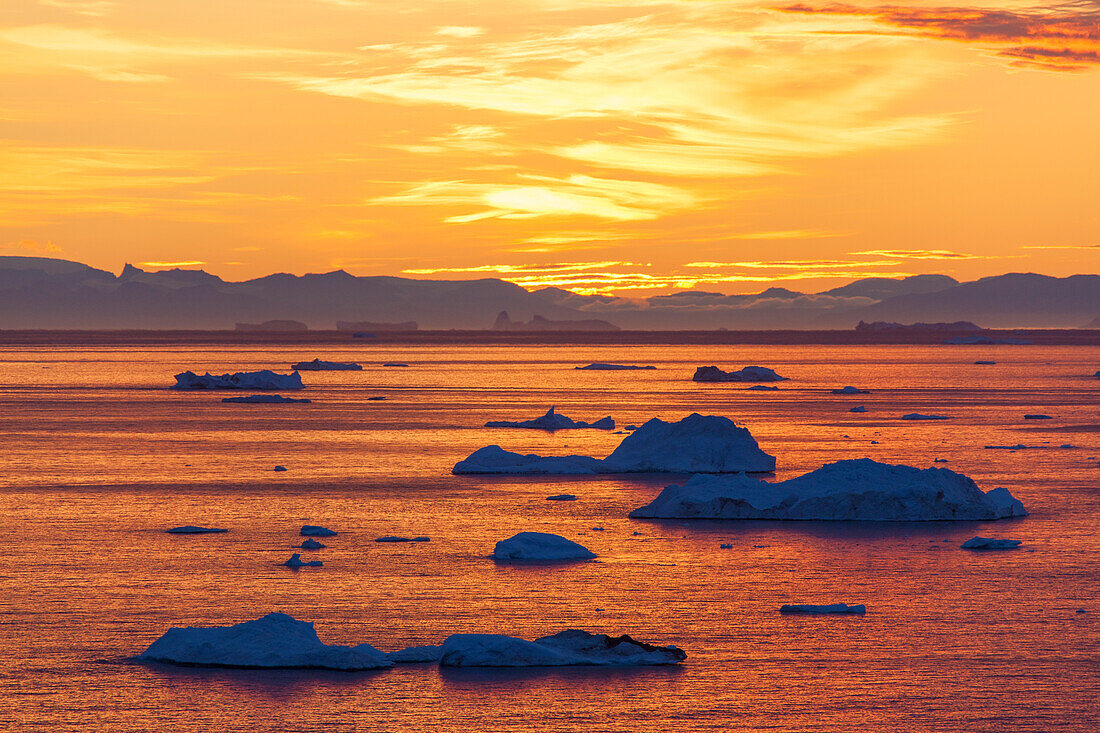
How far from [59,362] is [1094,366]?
105 meters

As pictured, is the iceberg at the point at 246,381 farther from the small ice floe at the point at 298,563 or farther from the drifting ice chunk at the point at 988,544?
the drifting ice chunk at the point at 988,544

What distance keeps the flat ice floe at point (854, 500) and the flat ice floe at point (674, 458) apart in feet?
24.1

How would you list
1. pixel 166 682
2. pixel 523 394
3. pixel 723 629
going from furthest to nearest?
pixel 523 394 < pixel 723 629 < pixel 166 682

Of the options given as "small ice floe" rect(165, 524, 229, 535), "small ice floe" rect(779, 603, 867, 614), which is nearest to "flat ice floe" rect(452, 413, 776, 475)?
"small ice floe" rect(165, 524, 229, 535)

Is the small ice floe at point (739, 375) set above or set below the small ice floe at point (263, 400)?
above

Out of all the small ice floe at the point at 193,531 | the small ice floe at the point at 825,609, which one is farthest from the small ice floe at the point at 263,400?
the small ice floe at the point at 825,609

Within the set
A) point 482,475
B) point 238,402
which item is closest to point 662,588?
point 482,475

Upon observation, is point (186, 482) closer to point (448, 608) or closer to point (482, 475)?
point (482, 475)

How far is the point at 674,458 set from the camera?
113 feet

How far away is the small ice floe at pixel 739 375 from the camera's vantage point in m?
90.2

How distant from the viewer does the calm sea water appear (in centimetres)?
1331

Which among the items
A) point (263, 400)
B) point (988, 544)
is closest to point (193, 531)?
point (988, 544)

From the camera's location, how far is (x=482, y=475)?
33594mm

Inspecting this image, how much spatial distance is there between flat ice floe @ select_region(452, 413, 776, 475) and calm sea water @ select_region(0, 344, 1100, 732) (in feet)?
3.42
